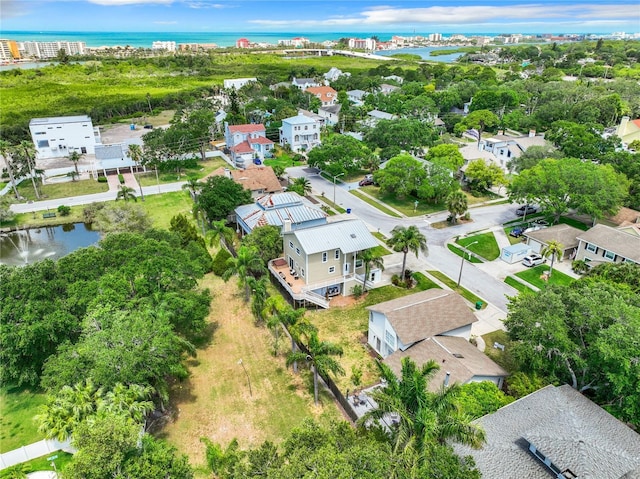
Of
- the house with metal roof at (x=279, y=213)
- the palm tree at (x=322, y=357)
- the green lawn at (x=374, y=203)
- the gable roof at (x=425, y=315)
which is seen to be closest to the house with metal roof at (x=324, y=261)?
the house with metal roof at (x=279, y=213)

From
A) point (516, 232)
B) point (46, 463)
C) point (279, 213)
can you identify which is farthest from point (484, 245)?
point (46, 463)

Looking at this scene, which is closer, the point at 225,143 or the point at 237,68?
the point at 225,143

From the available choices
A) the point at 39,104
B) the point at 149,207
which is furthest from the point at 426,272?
the point at 39,104

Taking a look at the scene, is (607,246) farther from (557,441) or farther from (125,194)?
(125,194)

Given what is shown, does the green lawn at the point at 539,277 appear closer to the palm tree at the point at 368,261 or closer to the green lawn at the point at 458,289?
the green lawn at the point at 458,289

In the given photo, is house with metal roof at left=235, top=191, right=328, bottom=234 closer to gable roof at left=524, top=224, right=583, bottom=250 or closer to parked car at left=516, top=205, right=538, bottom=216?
gable roof at left=524, top=224, right=583, bottom=250

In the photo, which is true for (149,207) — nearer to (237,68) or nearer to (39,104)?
(39,104)
